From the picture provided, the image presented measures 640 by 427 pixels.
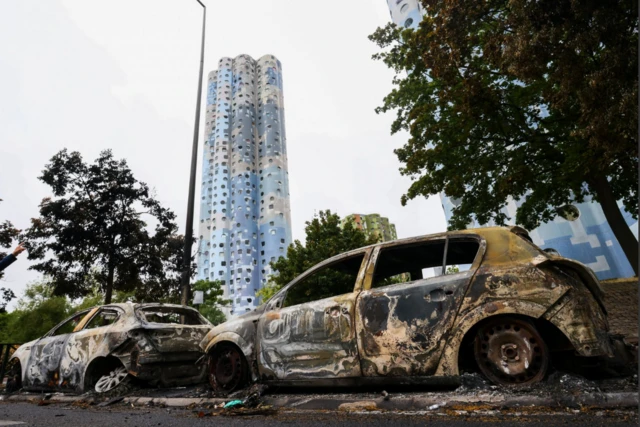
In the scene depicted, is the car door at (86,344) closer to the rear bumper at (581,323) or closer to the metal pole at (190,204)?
the metal pole at (190,204)

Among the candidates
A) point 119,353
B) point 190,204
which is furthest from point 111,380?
point 190,204

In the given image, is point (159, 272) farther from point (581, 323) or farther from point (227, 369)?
point (581, 323)

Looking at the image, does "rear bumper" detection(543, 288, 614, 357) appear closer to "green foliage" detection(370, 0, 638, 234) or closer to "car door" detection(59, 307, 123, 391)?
"green foliage" detection(370, 0, 638, 234)

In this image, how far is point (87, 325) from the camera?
6.13m

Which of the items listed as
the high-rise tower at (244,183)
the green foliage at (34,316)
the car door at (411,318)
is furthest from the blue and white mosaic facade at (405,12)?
the high-rise tower at (244,183)

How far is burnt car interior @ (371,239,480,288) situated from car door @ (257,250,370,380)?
0.35m

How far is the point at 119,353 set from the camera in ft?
17.3

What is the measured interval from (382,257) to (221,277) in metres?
82.4

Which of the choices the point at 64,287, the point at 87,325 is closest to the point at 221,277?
the point at 64,287

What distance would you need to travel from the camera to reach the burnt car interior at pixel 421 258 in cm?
388

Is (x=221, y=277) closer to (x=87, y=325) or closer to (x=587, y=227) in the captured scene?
(x=587, y=227)

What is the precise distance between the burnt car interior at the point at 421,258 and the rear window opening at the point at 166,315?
372 cm

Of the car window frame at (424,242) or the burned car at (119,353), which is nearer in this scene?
the car window frame at (424,242)

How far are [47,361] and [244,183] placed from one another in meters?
81.3
